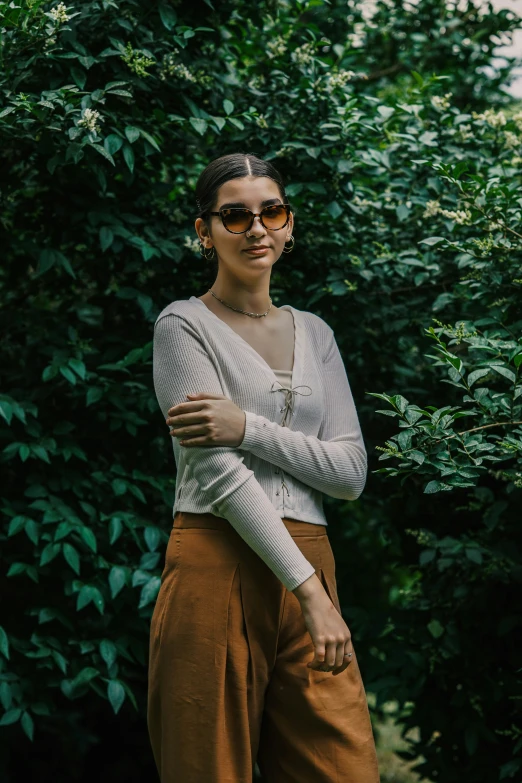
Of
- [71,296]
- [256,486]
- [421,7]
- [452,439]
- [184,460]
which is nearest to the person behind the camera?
[256,486]

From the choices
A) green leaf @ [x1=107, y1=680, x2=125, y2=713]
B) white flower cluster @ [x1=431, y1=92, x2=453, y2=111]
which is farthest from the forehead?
green leaf @ [x1=107, y1=680, x2=125, y2=713]

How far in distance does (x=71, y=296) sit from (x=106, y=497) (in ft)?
2.58

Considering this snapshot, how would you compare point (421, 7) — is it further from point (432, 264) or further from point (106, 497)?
point (106, 497)

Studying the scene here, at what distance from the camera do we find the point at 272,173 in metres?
2.09

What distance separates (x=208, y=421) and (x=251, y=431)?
0.32 ft

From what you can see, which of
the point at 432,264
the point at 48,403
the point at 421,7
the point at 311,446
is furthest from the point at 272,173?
the point at 421,7

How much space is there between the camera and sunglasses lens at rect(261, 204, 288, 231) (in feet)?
6.63

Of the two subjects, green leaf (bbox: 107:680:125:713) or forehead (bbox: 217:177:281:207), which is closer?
forehead (bbox: 217:177:281:207)

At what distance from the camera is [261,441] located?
74.6 inches

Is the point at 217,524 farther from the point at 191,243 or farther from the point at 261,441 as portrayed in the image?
the point at 191,243

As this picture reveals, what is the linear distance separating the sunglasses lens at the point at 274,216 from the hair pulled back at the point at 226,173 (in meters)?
0.06

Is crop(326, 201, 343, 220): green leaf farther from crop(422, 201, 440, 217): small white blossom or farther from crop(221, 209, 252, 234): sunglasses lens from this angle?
crop(221, 209, 252, 234): sunglasses lens

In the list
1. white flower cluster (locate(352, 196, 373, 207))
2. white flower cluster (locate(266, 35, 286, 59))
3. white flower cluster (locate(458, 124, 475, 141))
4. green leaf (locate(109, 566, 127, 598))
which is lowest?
green leaf (locate(109, 566, 127, 598))

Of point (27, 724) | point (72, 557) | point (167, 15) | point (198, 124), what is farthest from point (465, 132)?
point (27, 724)
